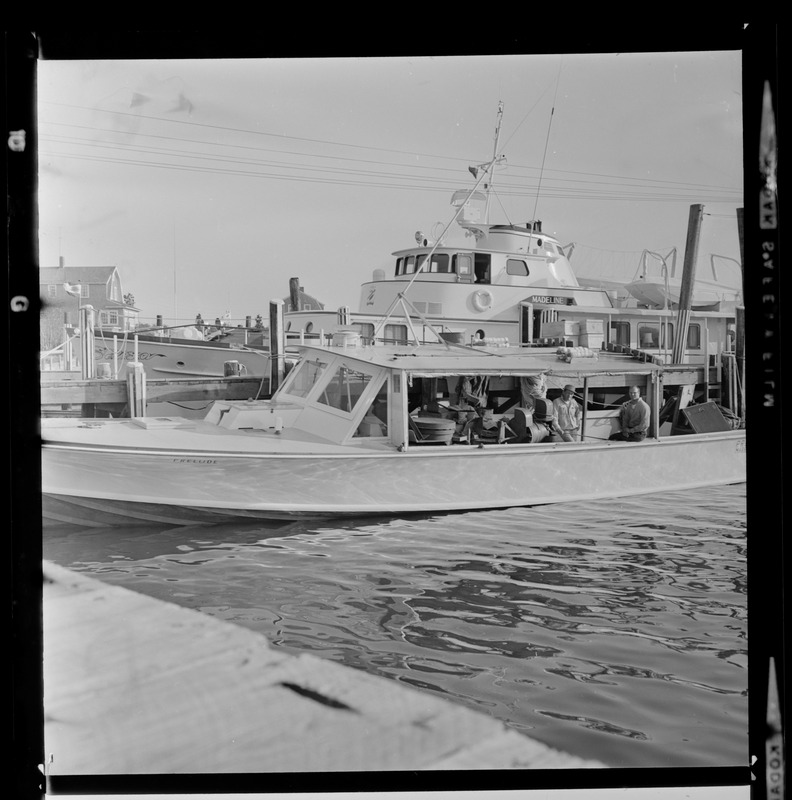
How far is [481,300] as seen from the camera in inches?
521

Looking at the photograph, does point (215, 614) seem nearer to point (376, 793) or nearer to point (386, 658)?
point (386, 658)

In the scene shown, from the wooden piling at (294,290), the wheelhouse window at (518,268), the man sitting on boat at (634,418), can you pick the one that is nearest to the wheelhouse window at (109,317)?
the wooden piling at (294,290)

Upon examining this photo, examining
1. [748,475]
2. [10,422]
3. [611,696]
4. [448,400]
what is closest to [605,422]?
[448,400]

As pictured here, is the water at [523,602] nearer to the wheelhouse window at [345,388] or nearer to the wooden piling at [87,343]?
the wheelhouse window at [345,388]

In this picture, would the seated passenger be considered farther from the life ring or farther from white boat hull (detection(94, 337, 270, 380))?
white boat hull (detection(94, 337, 270, 380))

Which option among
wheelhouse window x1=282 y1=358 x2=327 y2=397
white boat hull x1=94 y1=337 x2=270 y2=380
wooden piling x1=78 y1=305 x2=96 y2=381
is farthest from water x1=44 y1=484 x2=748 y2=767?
white boat hull x1=94 y1=337 x2=270 y2=380

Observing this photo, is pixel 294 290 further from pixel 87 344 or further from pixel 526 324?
pixel 87 344

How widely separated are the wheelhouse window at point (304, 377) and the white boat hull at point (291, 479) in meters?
1.15

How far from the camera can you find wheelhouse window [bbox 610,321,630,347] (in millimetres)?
13016

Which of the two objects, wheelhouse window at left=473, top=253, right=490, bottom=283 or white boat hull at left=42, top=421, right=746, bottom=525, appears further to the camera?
wheelhouse window at left=473, top=253, right=490, bottom=283

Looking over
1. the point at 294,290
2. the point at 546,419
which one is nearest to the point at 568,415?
the point at 546,419

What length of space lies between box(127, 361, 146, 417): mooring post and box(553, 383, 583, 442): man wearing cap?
13.9 feet

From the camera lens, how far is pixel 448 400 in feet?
24.9

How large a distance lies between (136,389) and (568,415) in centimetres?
444
